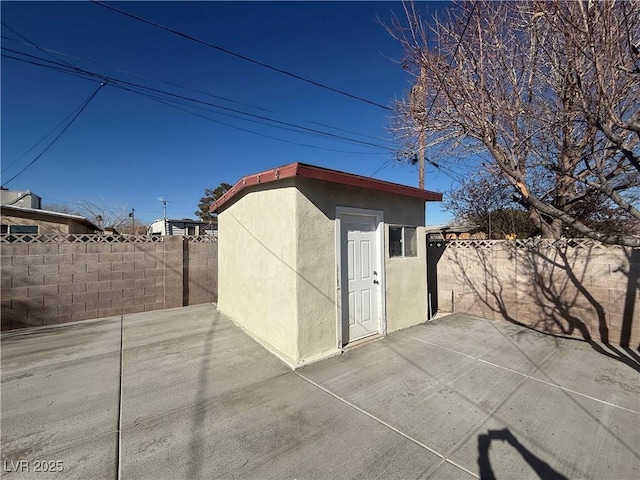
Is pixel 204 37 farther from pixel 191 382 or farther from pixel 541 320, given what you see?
pixel 541 320

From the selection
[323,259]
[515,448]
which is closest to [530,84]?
[323,259]

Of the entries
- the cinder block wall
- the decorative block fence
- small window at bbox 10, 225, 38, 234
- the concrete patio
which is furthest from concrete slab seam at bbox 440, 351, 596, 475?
small window at bbox 10, 225, 38, 234

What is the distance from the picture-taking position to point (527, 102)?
474cm

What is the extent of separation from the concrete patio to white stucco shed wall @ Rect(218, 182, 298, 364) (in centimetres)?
44

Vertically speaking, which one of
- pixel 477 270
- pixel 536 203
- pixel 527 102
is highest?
pixel 527 102

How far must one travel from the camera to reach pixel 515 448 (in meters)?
2.30

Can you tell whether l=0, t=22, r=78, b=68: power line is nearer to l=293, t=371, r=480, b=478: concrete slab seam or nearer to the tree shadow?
l=293, t=371, r=480, b=478: concrete slab seam

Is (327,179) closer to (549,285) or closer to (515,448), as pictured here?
(515,448)

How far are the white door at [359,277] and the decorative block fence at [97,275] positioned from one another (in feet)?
16.4

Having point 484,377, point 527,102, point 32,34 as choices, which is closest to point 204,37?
point 32,34

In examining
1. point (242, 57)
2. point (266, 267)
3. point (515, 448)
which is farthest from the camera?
point (242, 57)

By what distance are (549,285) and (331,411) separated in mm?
4948

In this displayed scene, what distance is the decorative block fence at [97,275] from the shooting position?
567cm

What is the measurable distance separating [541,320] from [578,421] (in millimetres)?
3275
